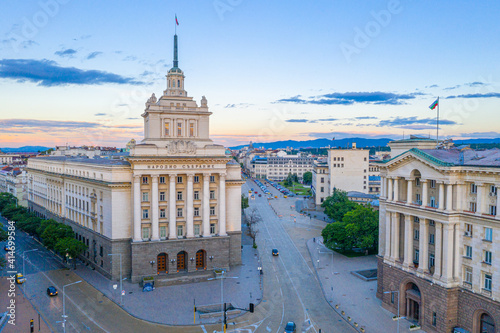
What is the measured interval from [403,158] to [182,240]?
38456mm

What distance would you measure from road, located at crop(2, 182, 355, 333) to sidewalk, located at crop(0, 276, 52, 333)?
92cm

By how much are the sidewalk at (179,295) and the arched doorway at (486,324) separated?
28289 millimetres

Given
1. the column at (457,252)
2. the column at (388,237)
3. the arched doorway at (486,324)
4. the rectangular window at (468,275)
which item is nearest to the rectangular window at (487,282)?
the rectangular window at (468,275)

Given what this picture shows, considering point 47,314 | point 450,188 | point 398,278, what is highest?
point 450,188

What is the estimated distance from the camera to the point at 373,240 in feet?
261

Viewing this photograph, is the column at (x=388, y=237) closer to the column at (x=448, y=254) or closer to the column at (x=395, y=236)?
the column at (x=395, y=236)

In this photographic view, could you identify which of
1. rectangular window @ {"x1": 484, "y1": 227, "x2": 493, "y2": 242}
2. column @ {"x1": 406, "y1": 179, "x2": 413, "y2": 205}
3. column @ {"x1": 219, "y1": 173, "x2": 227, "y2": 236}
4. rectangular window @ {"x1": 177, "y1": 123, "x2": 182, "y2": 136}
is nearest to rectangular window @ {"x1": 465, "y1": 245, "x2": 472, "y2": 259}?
rectangular window @ {"x1": 484, "y1": 227, "x2": 493, "y2": 242}

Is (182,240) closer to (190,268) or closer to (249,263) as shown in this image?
(190,268)

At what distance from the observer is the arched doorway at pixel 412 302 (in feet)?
162

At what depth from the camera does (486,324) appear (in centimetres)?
4262

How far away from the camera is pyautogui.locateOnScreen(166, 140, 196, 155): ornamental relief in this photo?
66.3 meters

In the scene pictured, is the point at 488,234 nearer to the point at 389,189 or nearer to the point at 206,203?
the point at 389,189

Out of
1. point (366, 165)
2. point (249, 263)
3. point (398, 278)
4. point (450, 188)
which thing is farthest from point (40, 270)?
point (366, 165)

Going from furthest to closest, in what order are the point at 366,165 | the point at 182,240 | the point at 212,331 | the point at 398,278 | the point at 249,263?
the point at 366,165 < the point at 249,263 < the point at 182,240 < the point at 398,278 < the point at 212,331
